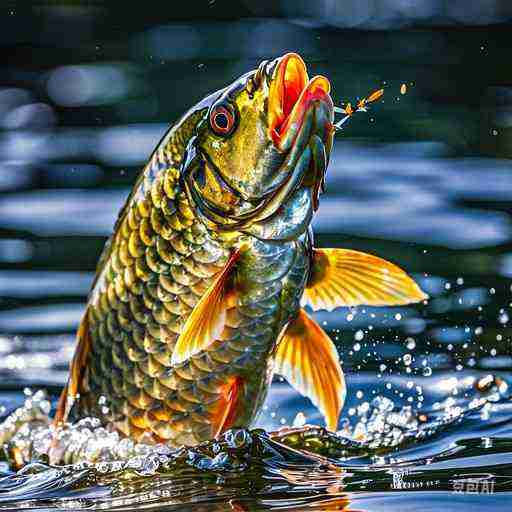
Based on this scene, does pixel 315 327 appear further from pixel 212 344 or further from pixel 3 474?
pixel 3 474

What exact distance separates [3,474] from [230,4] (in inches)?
356

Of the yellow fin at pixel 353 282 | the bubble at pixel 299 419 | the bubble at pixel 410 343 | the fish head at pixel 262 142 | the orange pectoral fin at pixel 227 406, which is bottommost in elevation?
the bubble at pixel 299 419

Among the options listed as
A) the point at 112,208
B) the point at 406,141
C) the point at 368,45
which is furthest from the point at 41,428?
the point at 368,45

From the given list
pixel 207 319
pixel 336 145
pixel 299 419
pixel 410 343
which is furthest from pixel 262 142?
pixel 336 145

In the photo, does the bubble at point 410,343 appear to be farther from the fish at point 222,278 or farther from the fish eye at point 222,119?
the fish eye at point 222,119

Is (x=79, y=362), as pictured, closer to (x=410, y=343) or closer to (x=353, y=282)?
(x=353, y=282)

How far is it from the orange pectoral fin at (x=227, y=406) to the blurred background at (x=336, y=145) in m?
1.09

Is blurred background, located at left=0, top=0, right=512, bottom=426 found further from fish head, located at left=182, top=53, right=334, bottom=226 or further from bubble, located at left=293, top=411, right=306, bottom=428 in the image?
fish head, located at left=182, top=53, right=334, bottom=226

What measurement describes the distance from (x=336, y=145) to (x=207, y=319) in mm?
5485

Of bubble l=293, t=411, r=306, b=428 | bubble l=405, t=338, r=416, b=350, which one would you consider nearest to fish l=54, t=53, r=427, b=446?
bubble l=293, t=411, r=306, b=428

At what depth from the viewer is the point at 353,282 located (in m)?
4.78

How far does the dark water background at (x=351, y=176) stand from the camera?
5.75 m

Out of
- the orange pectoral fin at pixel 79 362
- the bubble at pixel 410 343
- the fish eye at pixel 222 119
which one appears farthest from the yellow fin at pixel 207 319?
the bubble at pixel 410 343

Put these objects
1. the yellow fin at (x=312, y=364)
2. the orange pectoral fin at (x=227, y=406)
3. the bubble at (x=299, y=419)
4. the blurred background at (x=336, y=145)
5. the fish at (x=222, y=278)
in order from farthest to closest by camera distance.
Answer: the blurred background at (x=336, y=145) → the bubble at (x=299, y=419) → the yellow fin at (x=312, y=364) → the orange pectoral fin at (x=227, y=406) → the fish at (x=222, y=278)
